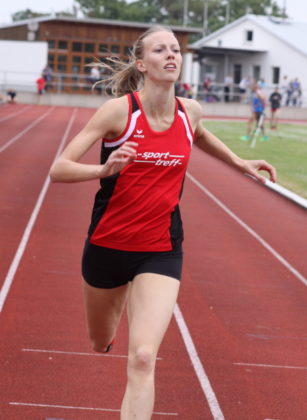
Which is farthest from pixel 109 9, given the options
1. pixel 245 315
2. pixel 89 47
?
pixel 245 315

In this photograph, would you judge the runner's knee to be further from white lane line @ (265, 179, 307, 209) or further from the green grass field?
the green grass field

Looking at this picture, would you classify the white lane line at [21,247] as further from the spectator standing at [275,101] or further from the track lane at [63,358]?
the spectator standing at [275,101]

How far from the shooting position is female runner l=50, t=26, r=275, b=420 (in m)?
4.26

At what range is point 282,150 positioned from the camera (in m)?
26.2

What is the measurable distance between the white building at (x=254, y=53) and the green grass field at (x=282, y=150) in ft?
83.4

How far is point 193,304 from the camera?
8094mm

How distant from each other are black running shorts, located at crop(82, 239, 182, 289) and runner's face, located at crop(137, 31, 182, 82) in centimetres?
86

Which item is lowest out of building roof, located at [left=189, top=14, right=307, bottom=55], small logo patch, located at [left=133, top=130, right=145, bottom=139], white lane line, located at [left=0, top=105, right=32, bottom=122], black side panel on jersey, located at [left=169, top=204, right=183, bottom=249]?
white lane line, located at [left=0, top=105, right=32, bottom=122]

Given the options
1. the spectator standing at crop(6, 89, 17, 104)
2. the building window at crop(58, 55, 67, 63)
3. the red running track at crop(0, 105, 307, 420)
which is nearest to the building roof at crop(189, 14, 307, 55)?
the building window at crop(58, 55, 67, 63)

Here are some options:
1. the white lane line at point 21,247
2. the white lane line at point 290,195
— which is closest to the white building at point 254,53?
the white lane line at point 290,195

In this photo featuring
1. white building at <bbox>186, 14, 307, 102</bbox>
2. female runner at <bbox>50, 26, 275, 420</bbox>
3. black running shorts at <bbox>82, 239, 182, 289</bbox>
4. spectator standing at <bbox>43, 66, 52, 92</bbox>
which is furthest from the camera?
white building at <bbox>186, 14, 307, 102</bbox>

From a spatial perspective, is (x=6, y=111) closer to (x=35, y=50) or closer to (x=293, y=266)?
(x=35, y=50)

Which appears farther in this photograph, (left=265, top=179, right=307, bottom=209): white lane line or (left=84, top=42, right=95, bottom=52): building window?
(left=84, top=42, right=95, bottom=52): building window

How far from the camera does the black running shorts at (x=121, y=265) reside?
441 cm
